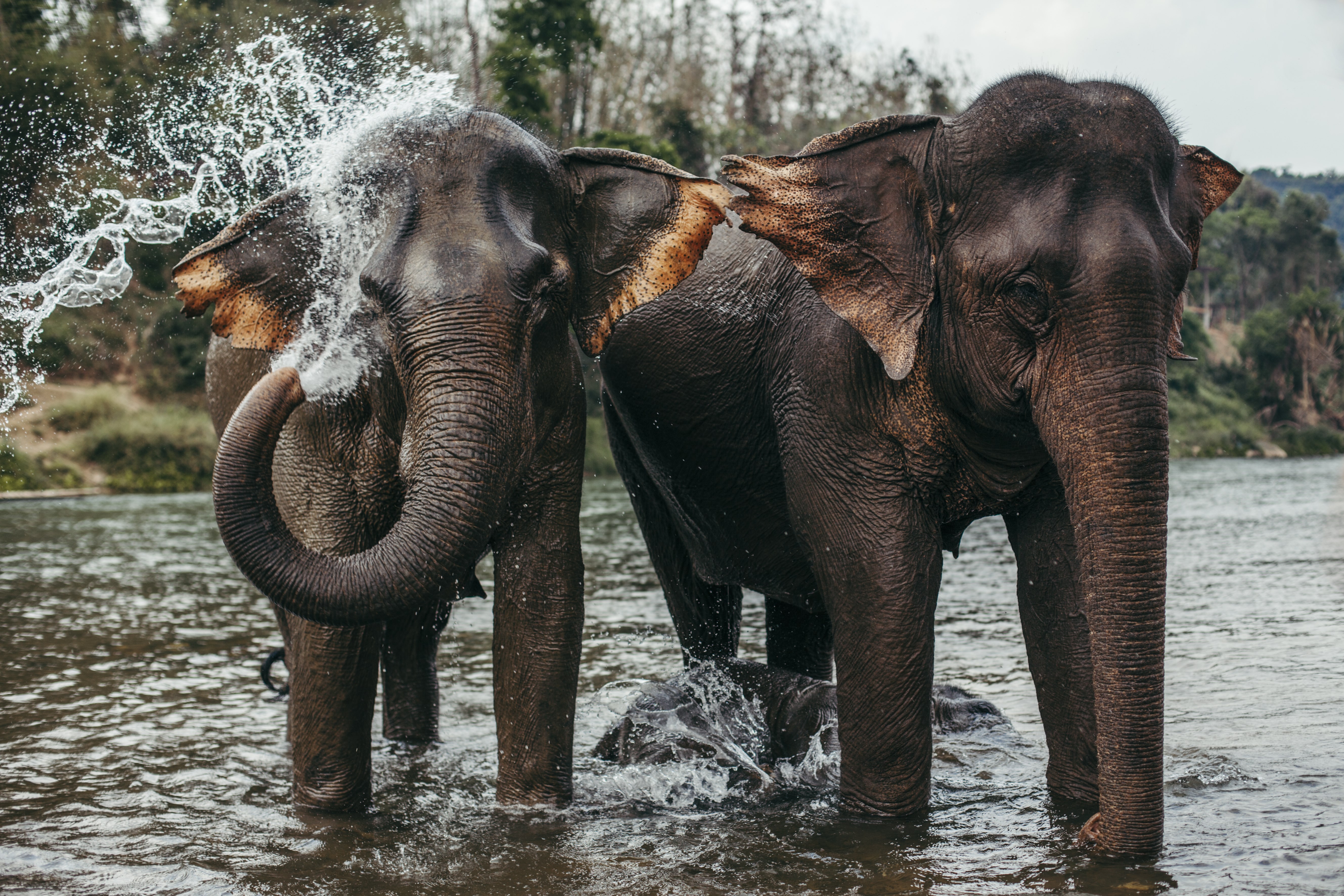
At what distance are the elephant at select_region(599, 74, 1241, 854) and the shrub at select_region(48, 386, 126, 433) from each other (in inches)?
1090

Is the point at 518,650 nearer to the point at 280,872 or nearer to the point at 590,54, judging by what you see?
the point at 280,872

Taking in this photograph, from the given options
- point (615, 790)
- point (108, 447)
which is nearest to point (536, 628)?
point (615, 790)

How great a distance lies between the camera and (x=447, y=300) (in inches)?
172

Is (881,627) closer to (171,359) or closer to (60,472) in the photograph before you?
(60,472)

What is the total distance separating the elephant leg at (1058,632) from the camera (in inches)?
199

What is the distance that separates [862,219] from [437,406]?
1.72 m

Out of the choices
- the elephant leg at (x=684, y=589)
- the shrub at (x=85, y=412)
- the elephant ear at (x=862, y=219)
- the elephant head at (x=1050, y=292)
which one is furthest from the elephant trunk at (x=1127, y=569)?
the shrub at (x=85, y=412)

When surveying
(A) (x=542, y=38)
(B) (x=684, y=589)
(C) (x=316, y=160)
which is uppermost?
(A) (x=542, y=38)

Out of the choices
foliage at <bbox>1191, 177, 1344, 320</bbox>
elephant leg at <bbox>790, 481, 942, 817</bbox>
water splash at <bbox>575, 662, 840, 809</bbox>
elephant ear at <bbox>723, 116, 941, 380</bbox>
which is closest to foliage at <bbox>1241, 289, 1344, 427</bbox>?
foliage at <bbox>1191, 177, 1344, 320</bbox>

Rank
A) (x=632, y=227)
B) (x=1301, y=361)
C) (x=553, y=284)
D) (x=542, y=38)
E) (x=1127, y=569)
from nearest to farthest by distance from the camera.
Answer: (x=1127, y=569)
(x=553, y=284)
(x=632, y=227)
(x=542, y=38)
(x=1301, y=361)

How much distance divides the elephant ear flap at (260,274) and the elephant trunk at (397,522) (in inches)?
29.4

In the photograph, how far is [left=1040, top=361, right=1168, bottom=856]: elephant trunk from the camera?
4.10 metres

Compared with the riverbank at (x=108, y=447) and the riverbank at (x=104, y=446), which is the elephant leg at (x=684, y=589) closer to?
the riverbank at (x=108, y=447)

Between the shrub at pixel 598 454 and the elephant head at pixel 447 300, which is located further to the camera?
the shrub at pixel 598 454
